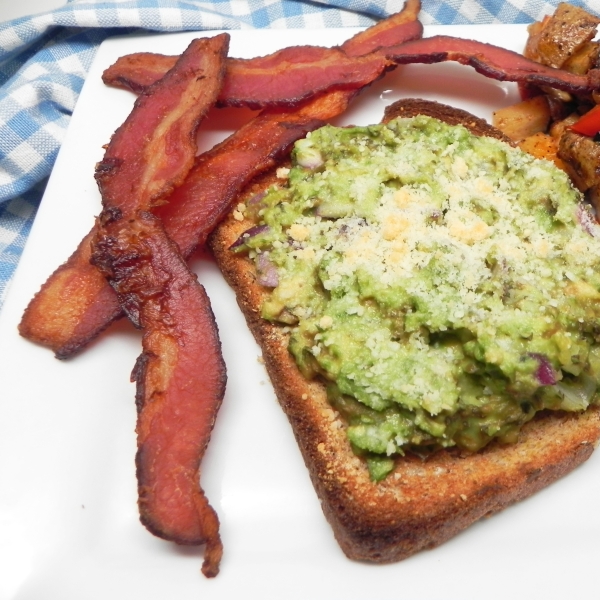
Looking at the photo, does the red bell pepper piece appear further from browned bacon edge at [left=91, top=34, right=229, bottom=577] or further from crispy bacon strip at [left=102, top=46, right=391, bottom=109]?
browned bacon edge at [left=91, top=34, right=229, bottom=577]

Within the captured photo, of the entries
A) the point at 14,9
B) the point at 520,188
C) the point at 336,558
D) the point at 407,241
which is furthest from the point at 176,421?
the point at 14,9

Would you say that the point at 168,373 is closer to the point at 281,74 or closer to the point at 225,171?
the point at 225,171

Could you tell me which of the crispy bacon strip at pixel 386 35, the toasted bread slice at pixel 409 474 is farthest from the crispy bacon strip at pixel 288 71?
the toasted bread slice at pixel 409 474

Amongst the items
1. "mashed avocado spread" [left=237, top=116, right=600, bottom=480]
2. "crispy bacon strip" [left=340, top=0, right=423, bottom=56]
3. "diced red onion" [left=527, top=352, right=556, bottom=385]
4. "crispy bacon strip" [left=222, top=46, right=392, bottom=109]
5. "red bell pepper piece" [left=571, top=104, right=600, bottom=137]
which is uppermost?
"crispy bacon strip" [left=222, top=46, right=392, bottom=109]

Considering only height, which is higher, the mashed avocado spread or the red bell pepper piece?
the mashed avocado spread

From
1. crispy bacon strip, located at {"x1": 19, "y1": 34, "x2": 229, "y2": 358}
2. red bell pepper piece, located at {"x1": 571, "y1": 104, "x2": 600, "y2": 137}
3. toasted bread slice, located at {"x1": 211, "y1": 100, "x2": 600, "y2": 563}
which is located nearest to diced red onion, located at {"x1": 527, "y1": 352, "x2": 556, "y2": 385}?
toasted bread slice, located at {"x1": 211, "y1": 100, "x2": 600, "y2": 563}

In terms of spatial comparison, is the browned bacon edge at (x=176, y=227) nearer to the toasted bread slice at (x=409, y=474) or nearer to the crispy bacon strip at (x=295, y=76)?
the crispy bacon strip at (x=295, y=76)
